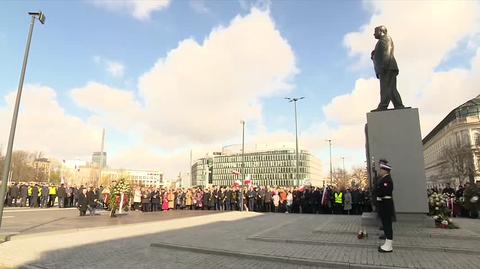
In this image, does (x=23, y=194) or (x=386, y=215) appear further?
(x=23, y=194)

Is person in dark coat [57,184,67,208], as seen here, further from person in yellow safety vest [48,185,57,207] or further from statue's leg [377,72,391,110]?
statue's leg [377,72,391,110]

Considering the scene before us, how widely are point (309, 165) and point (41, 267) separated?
117 m

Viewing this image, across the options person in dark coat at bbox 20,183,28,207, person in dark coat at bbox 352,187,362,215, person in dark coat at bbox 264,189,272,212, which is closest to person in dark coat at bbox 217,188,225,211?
person in dark coat at bbox 264,189,272,212

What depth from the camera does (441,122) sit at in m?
108

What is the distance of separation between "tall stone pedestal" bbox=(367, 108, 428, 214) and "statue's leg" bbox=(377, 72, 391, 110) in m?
0.53

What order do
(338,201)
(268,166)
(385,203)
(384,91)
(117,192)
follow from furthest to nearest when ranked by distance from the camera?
(268,166)
(338,201)
(117,192)
(384,91)
(385,203)

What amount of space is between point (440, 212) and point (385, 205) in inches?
159

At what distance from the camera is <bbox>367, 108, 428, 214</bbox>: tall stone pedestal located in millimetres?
11820

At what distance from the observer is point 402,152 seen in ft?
40.0

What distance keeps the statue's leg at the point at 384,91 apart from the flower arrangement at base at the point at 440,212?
3508mm

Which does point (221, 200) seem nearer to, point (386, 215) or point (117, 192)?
point (117, 192)

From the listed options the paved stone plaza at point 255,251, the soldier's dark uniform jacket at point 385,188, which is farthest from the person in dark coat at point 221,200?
the soldier's dark uniform jacket at point 385,188

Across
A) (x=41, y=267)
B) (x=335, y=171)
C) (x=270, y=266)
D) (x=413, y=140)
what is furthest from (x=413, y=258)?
(x=335, y=171)

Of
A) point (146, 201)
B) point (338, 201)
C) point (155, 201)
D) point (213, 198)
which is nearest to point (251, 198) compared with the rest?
point (213, 198)
